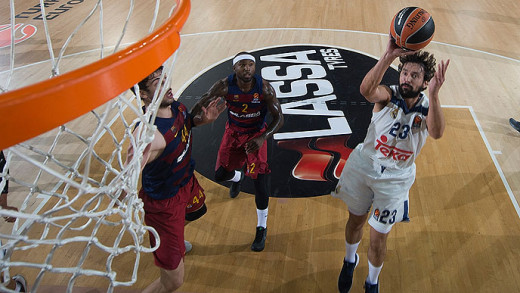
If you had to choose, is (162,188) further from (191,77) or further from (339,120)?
(191,77)

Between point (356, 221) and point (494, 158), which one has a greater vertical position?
point (356, 221)

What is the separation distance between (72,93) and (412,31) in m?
1.97

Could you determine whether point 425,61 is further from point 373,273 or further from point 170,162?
point 170,162

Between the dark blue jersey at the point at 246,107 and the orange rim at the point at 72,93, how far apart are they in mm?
1796

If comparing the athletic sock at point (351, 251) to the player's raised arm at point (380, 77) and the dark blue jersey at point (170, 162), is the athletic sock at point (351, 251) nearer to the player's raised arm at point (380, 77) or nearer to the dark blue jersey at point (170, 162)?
the player's raised arm at point (380, 77)

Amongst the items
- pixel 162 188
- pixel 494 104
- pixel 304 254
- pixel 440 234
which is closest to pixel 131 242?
pixel 162 188

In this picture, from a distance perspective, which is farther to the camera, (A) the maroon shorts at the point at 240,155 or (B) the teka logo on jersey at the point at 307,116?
(B) the teka logo on jersey at the point at 307,116

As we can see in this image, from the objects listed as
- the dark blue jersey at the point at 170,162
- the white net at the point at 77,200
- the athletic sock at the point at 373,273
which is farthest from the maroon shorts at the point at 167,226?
the athletic sock at the point at 373,273

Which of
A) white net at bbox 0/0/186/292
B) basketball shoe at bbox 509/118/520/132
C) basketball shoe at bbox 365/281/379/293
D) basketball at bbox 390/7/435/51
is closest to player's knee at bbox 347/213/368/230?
basketball shoe at bbox 365/281/379/293

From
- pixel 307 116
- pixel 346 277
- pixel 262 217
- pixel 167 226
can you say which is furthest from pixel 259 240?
pixel 307 116

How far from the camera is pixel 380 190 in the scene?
2.62m

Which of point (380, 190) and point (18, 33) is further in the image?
point (18, 33)

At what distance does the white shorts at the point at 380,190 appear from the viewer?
2.61 m

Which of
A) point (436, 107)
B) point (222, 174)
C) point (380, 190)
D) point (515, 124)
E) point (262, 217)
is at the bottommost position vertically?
point (515, 124)
